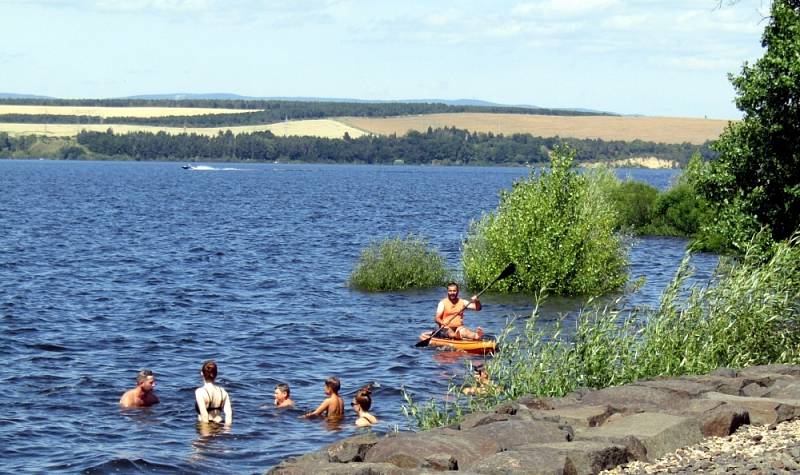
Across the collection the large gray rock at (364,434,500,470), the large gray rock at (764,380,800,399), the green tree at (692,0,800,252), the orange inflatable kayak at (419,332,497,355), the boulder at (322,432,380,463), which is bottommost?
the orange inflatable kayak at (419,332,497,355)

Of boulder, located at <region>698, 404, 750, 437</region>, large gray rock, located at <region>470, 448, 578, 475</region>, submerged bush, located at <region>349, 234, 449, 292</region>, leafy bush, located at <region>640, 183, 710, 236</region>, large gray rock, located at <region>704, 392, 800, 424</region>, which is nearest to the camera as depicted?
large gray rock, located at <region>470, 448, 578, 475</region>

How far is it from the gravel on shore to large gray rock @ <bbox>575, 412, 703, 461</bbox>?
0.09 metres

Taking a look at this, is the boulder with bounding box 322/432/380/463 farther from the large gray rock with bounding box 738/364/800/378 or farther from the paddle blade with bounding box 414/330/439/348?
the paddle blade with bounding box 414/330/439/348

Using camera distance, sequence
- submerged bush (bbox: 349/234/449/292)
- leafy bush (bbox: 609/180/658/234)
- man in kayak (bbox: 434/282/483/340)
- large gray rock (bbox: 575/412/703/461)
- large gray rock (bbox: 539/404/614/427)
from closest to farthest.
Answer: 1. large gray rock (bbox: 575/412/703/461)
2. large gray rock (bbox: 539/404/614/427)
3. man in kayak (bbox: 434/282/483/340)
4. submerged bush (bbox: 349/234/449/292)
5. leafy bush (bbox: 609/180/658/234)

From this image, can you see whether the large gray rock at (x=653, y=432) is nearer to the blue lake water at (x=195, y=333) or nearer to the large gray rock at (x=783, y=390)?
Answer: the large gray rock at (x=783, y=390)

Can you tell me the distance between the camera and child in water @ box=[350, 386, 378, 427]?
17516mm

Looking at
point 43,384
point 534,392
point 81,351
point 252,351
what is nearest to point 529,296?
point 252,351

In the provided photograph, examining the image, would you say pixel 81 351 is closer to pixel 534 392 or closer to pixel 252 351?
pixel 252 351

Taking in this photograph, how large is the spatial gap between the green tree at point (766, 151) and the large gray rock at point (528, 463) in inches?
453

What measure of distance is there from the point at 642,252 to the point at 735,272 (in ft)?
104

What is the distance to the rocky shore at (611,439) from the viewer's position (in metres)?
9.55

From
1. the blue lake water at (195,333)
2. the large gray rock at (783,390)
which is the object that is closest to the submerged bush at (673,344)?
the large gray rock at (783,390)

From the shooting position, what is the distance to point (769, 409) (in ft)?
37.4

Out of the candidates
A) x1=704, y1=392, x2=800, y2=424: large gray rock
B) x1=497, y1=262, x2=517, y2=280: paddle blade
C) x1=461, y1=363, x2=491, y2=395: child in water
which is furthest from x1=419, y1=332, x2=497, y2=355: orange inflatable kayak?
x1=704, y1=392, x2=800, y2=424: large gray rock
